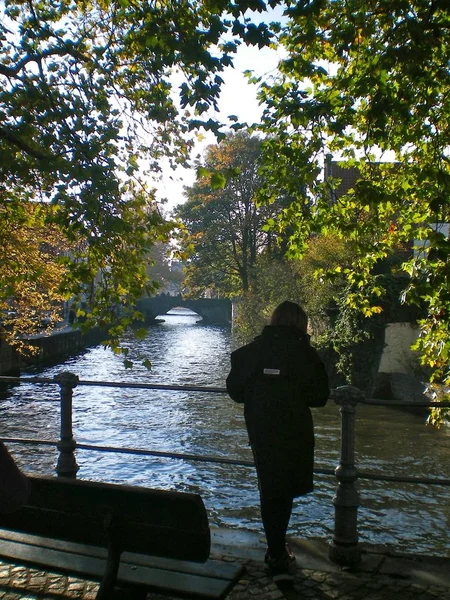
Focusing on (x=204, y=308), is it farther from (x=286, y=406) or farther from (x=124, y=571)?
(x=124, y=571)

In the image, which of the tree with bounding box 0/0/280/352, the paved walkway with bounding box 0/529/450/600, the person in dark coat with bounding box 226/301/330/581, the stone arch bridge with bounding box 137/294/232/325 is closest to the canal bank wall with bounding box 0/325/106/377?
the tree with bounding box 0/0/280/352

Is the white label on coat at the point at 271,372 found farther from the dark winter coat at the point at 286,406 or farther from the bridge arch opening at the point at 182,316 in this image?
the bridge arch opening at the point at 182,316

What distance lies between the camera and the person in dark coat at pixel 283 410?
13.0 feet

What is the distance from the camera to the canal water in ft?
30.9

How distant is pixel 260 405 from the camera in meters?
3.99

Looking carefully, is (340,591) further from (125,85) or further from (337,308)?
(337,308)

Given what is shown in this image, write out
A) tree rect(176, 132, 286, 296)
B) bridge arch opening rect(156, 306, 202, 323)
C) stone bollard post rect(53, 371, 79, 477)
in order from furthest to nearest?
bridge arch opening rect(156, 306, 202, 323), tree rect(176, 132, 286, 296), stone bollard post rect(53, 371, 79, 477)

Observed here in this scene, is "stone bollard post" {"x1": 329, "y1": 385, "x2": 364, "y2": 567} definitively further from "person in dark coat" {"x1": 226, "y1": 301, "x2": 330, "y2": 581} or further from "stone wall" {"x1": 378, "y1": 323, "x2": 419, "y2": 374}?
"stone wall" {"x1": 378, "y1": 323, "x2": 419, "y2": 374}

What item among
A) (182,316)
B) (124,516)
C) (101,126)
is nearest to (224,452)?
(101,126)

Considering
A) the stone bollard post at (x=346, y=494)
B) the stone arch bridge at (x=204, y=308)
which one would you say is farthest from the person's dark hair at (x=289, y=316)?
the stone arch bridge at (x=204, y=308)

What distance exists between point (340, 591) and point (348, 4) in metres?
4.47

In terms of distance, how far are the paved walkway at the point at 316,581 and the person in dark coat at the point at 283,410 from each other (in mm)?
143

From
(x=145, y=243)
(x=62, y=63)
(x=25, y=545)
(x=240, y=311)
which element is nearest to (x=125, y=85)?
(x=62, y=63)

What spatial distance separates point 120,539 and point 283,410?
1.39m
